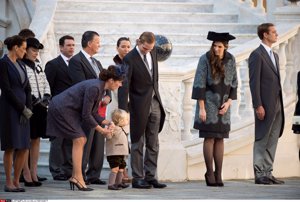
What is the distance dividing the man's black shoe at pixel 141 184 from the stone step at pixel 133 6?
19.9ft

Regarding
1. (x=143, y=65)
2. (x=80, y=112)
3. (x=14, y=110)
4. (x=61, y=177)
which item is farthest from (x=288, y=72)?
(x=14, y=110)

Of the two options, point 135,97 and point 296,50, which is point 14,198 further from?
point 296,50

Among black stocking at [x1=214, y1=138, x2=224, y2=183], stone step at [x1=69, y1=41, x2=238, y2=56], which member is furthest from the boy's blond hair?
stone step at [x1=69, y1=41, x2=238, y2=56]

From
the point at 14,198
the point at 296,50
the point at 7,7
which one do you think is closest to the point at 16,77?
the point at 14,198

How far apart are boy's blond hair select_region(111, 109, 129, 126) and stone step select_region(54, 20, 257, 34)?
532cm

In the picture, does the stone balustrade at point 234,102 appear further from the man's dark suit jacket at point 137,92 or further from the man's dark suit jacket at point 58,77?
the man's dark suit jacket at point 58,77

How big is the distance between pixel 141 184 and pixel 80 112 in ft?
3.62

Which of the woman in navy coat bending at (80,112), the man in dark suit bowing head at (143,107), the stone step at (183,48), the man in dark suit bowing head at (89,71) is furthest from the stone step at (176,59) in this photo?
the woman in navy coat bending at (80,112)

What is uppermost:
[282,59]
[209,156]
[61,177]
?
[282,59]

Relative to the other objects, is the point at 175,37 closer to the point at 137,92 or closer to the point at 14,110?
the point at 137,92

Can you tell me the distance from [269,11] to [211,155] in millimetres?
4747

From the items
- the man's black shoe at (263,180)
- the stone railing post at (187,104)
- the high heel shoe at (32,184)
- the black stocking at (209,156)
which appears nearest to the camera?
the high heel shoe at (32,184)

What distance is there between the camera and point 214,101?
14328mm

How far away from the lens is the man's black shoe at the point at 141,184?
1387cm
